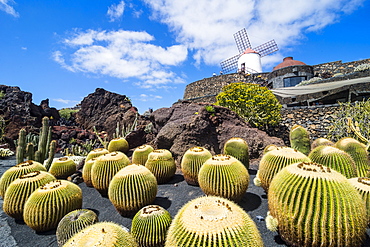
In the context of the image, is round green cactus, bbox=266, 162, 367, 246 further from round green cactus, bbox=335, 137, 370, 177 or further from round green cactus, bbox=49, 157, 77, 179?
round green cactus, bbox=49, 157, 77, 179

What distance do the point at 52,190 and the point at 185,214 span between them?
2.95 m

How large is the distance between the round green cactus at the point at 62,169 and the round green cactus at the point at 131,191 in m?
3.07

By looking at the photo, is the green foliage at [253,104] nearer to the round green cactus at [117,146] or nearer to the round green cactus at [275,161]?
the round green cactus at [117,146]

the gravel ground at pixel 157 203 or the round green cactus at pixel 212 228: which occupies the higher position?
the round green cactus at pixel 212 228

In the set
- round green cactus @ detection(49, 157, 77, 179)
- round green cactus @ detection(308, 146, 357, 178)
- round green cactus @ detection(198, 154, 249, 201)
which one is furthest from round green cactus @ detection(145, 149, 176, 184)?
round green cactus @ detection(308, 146, 357, 178)

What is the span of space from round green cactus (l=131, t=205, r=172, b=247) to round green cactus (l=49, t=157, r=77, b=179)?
415 centimetres

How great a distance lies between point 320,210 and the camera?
226 cm

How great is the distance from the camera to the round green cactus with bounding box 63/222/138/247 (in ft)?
6.49

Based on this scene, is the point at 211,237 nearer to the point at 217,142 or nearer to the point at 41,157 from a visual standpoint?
the point at 217,142

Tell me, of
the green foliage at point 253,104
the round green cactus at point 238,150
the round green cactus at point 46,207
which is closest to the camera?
the round green cactus at point 46,207

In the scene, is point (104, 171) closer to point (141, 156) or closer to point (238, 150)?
point (141, 156)

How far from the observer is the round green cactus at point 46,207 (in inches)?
138

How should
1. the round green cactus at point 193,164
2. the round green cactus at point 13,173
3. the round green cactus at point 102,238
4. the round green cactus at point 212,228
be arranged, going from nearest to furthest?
the round green cactus at point 212,228 < the round green cactus at point 102,238 < the round green cactus at point 13,173 < the round green cactus at point 193,164

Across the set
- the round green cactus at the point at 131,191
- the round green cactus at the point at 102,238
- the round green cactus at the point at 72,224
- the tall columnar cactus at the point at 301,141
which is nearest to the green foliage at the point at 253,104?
the tall columnar cactus at the point at 301,141
